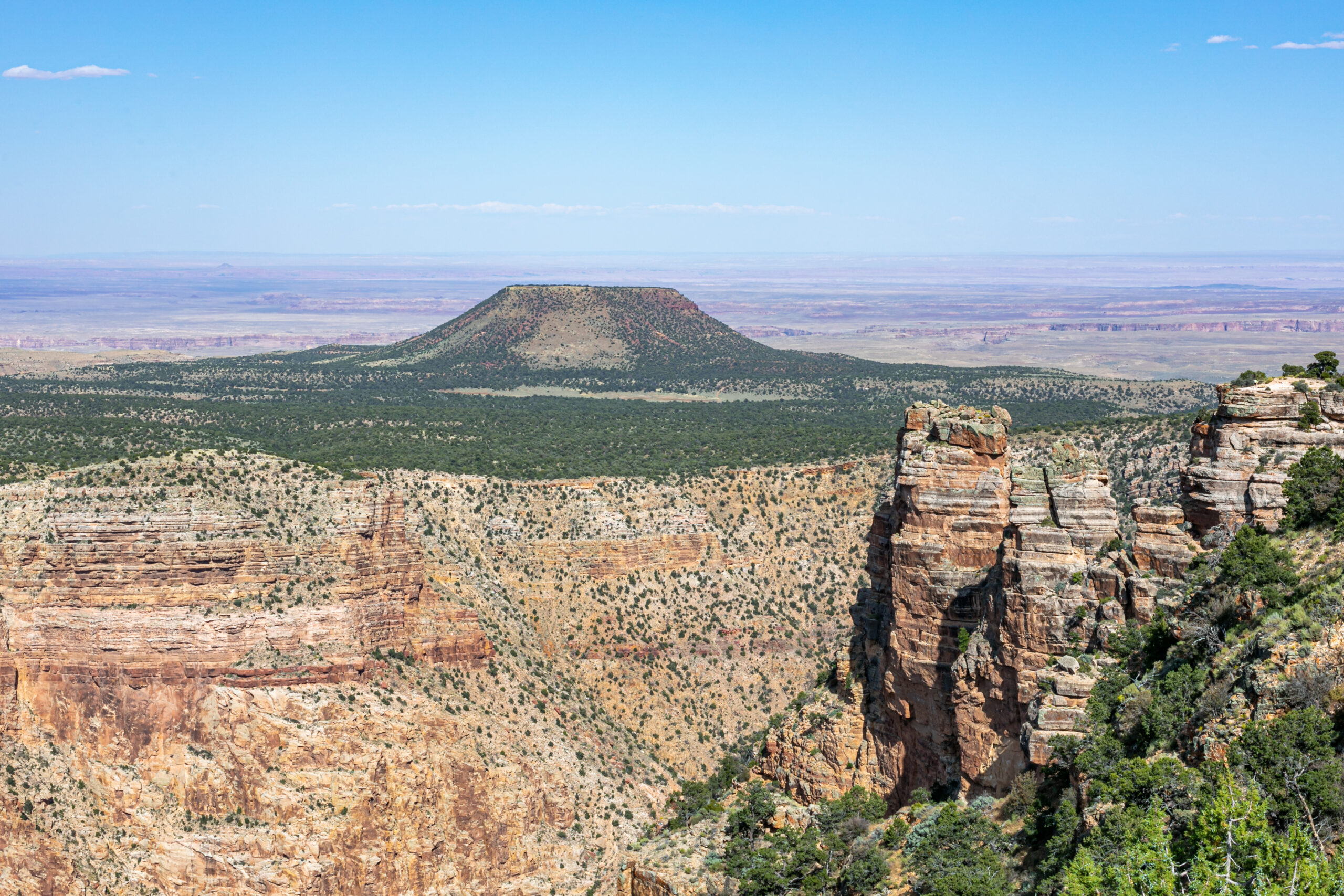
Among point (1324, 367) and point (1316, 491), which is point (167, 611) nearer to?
point (1324, 367)

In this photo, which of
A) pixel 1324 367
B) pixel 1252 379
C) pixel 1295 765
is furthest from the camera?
pixel 1324 367

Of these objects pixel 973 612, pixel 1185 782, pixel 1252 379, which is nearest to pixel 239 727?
pixel 973 612

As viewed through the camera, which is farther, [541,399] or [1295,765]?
[541,399]

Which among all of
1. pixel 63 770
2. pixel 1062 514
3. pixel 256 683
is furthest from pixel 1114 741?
pixel 63 770

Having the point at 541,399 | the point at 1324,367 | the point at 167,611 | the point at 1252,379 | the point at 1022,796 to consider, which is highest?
the point at 1324,367

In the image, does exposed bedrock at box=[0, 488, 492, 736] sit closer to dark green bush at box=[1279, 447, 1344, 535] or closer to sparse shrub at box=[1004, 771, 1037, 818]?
sparse shrub at box=[1004, 771, 1037, 818]

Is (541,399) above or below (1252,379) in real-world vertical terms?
below

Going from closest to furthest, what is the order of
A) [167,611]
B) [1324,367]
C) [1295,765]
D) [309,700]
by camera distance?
[1295,765]
[1324,367]
[309,700]
[167,611]

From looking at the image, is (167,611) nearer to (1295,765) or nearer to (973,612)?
(973,612)
